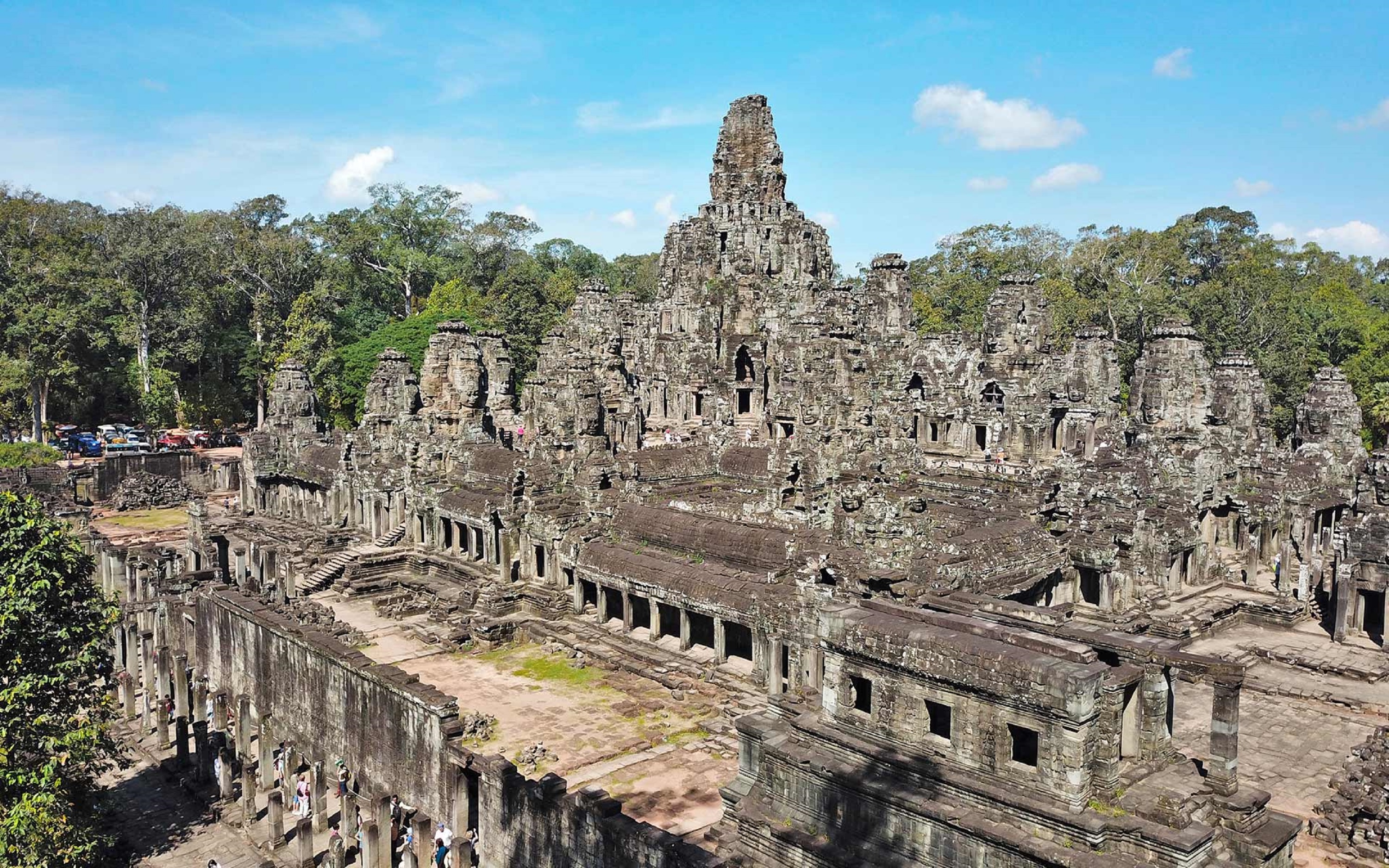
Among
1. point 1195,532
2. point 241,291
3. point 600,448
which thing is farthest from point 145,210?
point 1195,532

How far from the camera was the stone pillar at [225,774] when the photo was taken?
73.6 feet

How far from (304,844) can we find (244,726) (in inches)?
201

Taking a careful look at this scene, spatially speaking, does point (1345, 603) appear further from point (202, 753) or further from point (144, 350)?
point (144, 350)

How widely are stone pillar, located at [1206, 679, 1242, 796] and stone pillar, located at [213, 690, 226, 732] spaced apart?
2201 centimetres

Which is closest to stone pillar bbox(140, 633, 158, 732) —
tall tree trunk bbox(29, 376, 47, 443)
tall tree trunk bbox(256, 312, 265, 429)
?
tall tree trunk bbox(29, 376, 47, 443)

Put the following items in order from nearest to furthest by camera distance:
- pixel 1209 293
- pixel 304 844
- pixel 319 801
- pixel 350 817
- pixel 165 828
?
pixel 304 844 → pixel 350 817 → pixel 319 801 → pixel 165 828 → pixel 1209 293

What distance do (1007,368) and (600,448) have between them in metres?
25.3

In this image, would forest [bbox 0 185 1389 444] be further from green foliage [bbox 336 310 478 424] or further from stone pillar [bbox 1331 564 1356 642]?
stone pillar [bbox 1331 564 1356 642]

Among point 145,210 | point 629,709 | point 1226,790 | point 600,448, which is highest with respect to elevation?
point 145,210

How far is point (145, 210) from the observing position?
254 ft

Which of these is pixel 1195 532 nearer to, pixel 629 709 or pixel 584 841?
pixel 629 709

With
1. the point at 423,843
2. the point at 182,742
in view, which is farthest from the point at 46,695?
the point at 423,843

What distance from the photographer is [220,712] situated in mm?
25328

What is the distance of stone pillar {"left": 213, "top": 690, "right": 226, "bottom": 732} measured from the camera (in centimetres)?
2530
